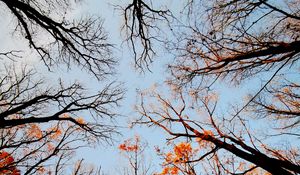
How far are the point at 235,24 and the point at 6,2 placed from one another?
15.7ft

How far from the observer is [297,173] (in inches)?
187

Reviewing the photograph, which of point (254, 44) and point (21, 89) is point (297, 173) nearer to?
point (254, 44)

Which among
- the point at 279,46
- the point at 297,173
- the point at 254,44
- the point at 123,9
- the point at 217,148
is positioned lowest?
the point at 297,173

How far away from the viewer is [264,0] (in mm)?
4504

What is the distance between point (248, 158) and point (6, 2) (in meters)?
6.20

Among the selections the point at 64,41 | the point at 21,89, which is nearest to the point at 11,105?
the point at 21,89

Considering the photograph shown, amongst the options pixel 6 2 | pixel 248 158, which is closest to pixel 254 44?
pixel 248 158

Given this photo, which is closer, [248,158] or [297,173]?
[297,173]

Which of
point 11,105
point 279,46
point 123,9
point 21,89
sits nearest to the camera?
point 279,46

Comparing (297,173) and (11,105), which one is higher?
(11,105)

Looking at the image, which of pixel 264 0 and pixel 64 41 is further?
pixel 64 41

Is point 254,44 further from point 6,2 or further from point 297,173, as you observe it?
point 6,2

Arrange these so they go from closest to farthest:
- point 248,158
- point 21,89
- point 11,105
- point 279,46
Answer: point 279,46
point 248,158
point 11,105
point 21,89

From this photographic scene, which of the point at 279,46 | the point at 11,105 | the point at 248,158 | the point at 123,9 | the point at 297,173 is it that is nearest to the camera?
the point at 279,46
